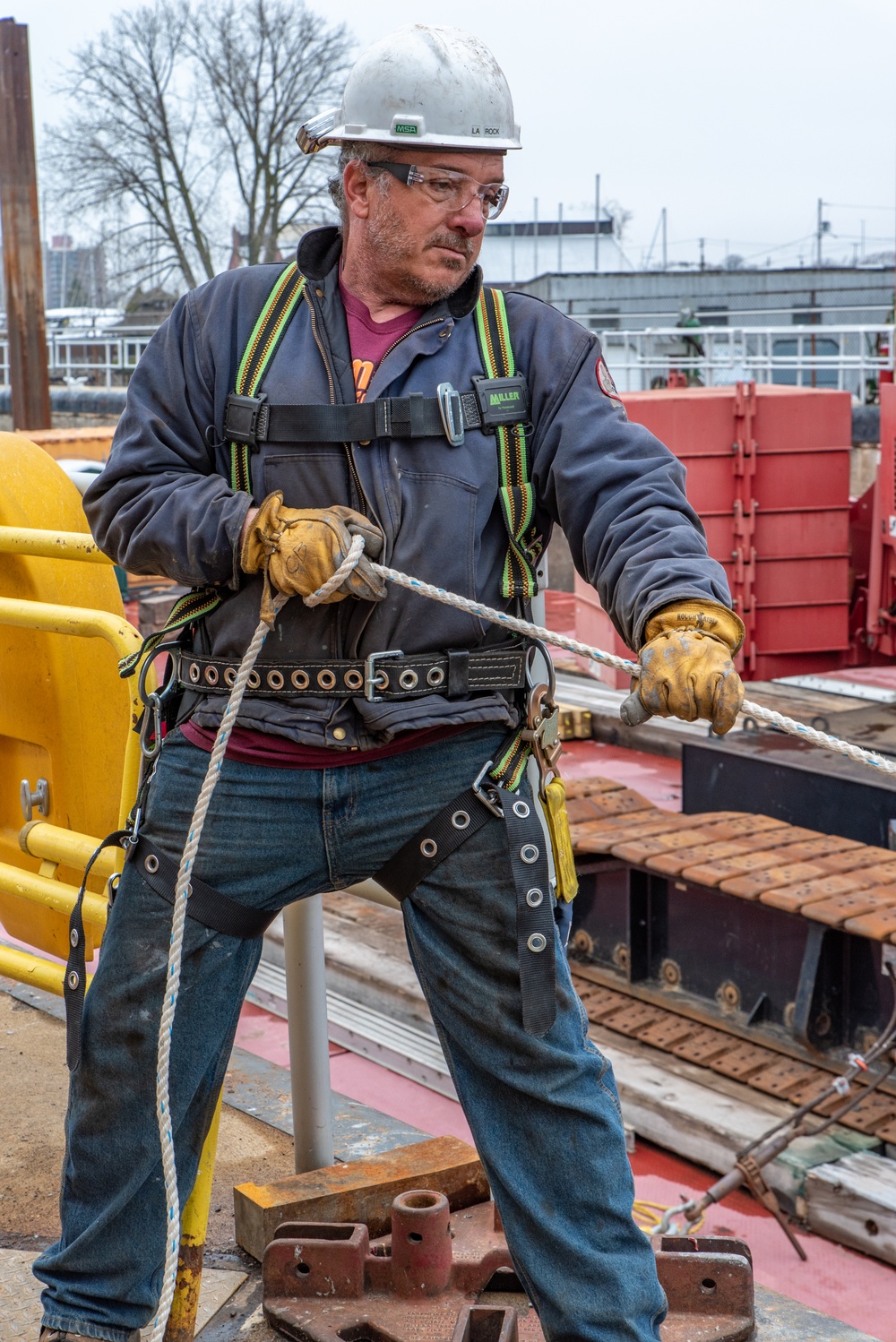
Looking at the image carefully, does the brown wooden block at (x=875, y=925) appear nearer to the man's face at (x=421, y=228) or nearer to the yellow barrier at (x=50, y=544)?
the yellow barrier at (x=50, y=544)

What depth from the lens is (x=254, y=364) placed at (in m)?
2.30

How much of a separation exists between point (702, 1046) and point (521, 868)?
14.4 feet

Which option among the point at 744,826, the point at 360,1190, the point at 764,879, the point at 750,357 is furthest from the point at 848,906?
the point at 750,357

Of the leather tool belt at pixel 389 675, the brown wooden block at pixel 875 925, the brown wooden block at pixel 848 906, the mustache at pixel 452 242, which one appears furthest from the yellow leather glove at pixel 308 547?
the brown wooden block at pixel 848 906

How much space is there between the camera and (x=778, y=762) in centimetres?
750

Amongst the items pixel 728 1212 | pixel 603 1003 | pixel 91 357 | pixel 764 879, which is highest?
pixel 91 357

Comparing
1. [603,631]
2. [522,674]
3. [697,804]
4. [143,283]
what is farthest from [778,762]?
[143,283]

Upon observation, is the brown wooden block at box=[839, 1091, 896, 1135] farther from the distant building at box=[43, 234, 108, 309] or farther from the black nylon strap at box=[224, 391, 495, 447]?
the distant building at box=[43, 234, 108, 309]

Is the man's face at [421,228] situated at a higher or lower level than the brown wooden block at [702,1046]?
higher

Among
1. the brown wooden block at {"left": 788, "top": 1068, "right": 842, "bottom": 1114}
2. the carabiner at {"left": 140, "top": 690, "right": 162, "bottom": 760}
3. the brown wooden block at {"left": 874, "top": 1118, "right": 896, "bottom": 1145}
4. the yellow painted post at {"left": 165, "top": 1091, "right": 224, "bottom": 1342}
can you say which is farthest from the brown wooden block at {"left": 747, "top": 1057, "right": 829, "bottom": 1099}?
the carabiner at {"left": 140, "top": 690, "right": 162, "bottom": 760}

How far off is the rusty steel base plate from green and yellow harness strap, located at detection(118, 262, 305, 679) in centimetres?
118

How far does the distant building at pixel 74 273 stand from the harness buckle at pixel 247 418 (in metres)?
35.2

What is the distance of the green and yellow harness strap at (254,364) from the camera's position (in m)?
2.29

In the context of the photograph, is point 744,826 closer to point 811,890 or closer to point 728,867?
point 728,867
